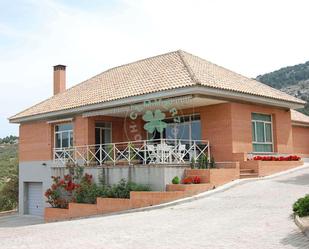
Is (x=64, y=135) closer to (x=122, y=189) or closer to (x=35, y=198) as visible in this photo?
(x=35, y=198)

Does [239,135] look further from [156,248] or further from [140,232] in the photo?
[156,248]

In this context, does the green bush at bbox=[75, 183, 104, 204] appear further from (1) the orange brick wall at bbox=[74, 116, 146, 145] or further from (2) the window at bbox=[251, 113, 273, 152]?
(2) the window at bbox=[251, 113, 273, 152]

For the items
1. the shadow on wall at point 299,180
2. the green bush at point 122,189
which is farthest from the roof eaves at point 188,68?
the shadow on wall at point 299,180

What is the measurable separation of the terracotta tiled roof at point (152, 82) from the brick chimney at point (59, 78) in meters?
2.15

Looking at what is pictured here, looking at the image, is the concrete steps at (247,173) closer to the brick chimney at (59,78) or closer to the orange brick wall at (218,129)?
the orange brick wall at (218,129)

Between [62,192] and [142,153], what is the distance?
4.48 meters

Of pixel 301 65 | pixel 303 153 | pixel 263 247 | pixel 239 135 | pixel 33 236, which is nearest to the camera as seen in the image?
pixel 263 247

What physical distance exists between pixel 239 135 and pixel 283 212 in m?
9.30

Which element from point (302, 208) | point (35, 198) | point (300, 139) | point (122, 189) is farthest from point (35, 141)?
point (302, 208)

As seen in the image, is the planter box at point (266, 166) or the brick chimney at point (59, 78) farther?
the brick chimney at point (59, 78)

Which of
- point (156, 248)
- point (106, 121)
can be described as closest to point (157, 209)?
point (156, 248)

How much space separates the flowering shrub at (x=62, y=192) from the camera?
2175 centimetres

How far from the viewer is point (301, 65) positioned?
3344 inches

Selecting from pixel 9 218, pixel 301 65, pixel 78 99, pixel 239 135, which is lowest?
pixel 9 218
